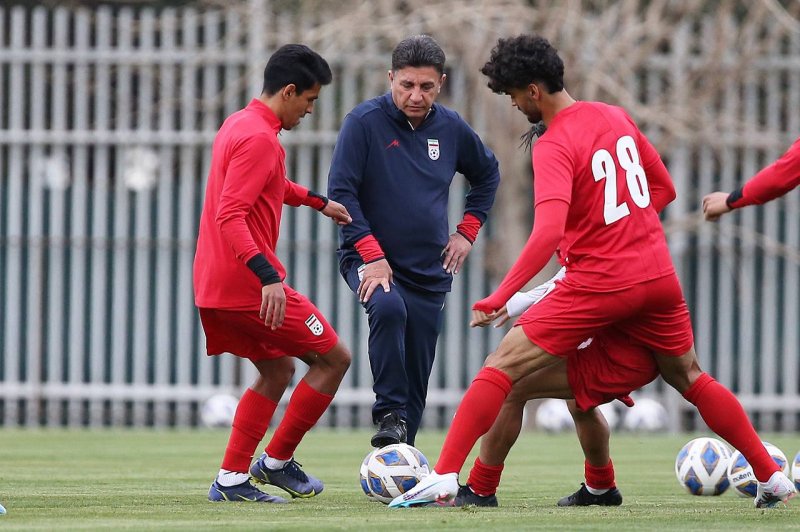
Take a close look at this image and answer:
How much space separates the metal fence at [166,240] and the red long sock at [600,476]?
862 centimetres

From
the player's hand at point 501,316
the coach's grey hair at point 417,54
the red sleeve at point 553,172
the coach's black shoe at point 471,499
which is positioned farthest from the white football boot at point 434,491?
the coach's grey hair at point 417,54

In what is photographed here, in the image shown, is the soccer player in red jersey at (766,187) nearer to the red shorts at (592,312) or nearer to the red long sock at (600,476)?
the red shorts at (592,312)

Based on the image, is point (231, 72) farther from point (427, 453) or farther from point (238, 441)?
point (238, 441)

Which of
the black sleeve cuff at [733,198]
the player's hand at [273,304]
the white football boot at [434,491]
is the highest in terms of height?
the black sleeve cuff at [733,198]

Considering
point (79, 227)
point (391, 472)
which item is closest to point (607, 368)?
point (391, 472)

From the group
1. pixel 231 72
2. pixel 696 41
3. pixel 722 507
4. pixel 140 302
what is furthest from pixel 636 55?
pixel 722 507

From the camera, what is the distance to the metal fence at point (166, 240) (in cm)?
1592

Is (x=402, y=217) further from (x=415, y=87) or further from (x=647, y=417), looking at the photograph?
(x=647, y=417)

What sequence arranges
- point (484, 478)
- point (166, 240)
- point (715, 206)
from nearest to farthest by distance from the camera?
1. point (484, 478)
2. point (715, 206)
3. point (166, 240)

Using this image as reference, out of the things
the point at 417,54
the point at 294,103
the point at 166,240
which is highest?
the point at 417,54

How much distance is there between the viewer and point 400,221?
26.3 feet

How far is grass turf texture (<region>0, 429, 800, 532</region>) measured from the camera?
19.6 ft

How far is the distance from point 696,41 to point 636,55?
722 mm

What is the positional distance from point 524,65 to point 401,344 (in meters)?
1.86
